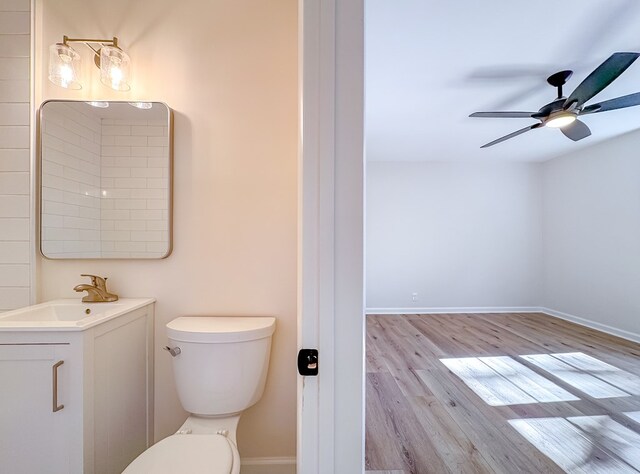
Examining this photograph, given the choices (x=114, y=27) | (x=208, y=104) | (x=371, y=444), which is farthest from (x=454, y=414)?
(x=114, y=27)

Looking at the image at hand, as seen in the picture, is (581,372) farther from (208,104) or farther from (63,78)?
(63,78)

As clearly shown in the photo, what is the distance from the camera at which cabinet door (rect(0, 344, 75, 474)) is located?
928 millimetres

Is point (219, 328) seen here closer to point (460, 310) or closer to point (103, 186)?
point (103, 186)

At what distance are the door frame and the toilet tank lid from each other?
0.68 metres

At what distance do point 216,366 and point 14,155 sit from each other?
1439 mm

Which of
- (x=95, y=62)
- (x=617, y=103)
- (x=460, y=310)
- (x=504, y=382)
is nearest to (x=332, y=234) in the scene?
(x=95, y=62)

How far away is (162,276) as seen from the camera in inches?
53.8

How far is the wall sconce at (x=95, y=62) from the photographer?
1.23 m

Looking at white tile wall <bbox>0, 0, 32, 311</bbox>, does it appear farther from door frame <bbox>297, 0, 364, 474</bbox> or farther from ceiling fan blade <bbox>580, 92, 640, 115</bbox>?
ceiling fan blade <bbox>580, 92, 640, 115</bbox>

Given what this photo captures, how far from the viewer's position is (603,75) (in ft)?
5.05

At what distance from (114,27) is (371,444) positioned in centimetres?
267

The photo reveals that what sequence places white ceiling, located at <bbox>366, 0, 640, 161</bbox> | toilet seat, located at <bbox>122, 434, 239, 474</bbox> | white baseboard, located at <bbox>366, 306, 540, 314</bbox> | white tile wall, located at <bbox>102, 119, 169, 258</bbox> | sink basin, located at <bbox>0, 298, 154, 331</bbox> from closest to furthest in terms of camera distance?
toilet seat, located at <bbox>122, 434, 239, 474</bbox> → sink basin, located at <bbox>0, 298, 154, 331</bbox> → white tile wall, located at <bbox>102, 119, 169, 258</bbox> → white ceiling, located at <bbox>366, 0, 640, 161</bbox> → white baseboard, located at <bbox>366, 306, 540, 314</bbox>

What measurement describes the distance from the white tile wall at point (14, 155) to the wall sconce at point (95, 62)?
210 millimetres

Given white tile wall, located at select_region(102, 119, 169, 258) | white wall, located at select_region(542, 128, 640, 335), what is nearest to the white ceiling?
white wall, located at select_region(542, 128, 640, 335)
